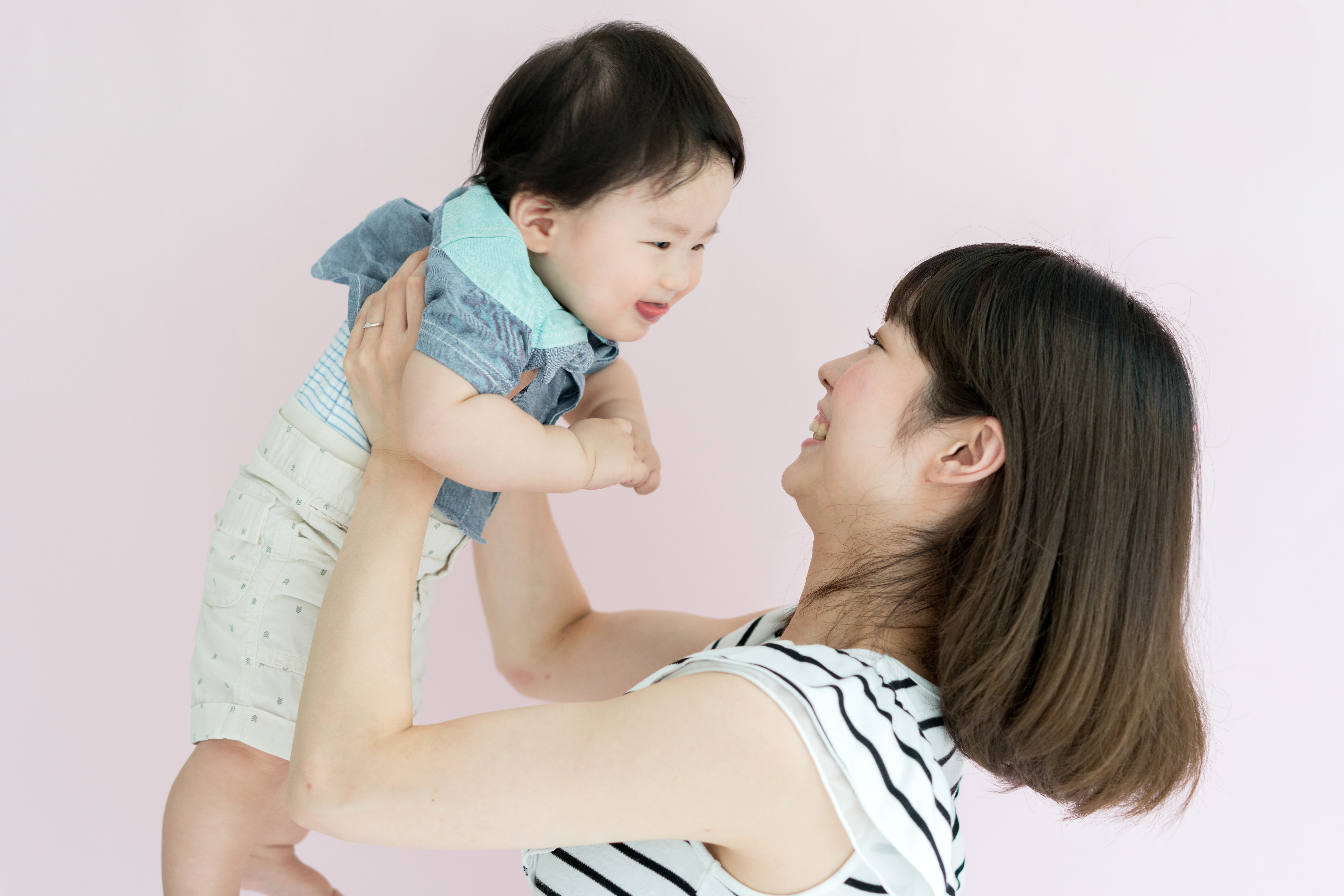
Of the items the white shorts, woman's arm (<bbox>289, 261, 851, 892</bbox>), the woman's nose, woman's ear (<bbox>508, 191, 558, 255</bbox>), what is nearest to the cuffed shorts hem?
the white shorts

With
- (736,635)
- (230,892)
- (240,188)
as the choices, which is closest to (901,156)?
(736,635)

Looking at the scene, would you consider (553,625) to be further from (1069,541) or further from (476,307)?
(1069,541)

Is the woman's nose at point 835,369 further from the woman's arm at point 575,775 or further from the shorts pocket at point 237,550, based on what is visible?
the shorts pocket at point 237,550

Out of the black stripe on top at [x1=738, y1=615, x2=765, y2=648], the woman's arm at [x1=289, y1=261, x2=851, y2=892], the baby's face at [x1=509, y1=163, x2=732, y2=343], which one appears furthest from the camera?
the black stripe on top at [x1=738, y1=615, x2=765, y2=648]

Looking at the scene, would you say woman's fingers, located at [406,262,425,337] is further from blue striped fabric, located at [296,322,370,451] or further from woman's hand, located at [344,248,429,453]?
blue striped fabric, located at [296,322,370,451]

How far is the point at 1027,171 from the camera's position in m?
2.02

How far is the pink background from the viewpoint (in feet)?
6.36

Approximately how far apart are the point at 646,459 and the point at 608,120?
506mm

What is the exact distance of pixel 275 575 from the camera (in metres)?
1.35

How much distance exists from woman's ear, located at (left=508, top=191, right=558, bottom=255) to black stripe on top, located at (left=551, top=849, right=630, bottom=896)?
0.79 meters

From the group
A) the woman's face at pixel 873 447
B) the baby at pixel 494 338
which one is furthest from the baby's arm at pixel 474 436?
the woman's face at pixel 873 447

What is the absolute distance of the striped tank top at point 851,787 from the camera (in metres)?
0.97

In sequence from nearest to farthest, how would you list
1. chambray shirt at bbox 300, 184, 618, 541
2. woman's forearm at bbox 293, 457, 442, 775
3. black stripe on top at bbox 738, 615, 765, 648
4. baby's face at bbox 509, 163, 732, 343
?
woman's forearm at bbox 293, 457, 442, 775, chambray shirt at bbox 300, 184, 618, 541, baby's face at bbox 509, 163, 732, 343, black stripe on top at bbox 738, 615, 765, 648

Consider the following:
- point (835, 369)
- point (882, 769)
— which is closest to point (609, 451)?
point (835, 369)
